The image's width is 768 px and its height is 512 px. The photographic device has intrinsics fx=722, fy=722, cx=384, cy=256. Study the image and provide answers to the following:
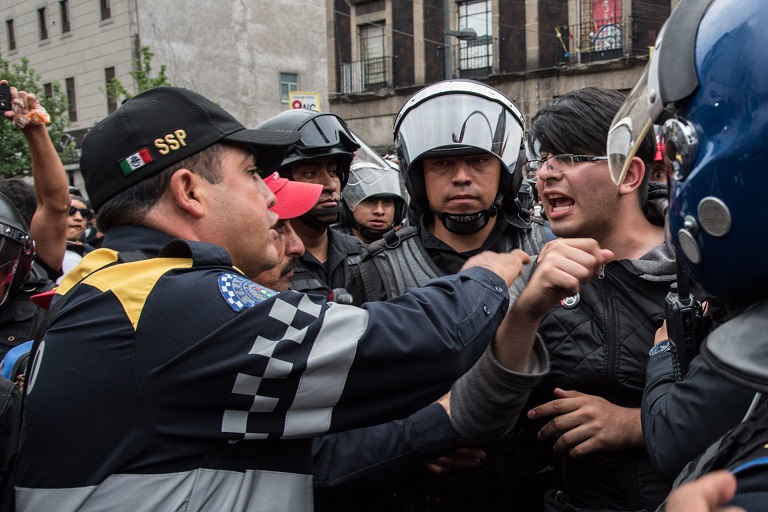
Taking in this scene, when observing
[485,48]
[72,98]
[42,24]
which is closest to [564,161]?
[485,48]

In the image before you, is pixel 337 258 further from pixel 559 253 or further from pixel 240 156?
pixel 559 253

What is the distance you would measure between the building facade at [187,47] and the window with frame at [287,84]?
4cm

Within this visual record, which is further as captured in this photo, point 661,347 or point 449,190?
point 449,190

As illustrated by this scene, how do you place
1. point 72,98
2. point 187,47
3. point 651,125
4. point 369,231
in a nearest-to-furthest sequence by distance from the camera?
point 651,125 → point 369,231 → point 187,47 → point 72,98

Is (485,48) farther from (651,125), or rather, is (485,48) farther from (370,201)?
(651,125)

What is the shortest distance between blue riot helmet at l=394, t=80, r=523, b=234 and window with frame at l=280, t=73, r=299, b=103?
24.1 m

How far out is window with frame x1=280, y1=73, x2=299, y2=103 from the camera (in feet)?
85.0

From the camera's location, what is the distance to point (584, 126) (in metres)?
2.34

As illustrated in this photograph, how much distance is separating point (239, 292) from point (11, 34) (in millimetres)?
31351

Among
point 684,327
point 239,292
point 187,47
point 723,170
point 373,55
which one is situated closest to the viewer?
point 723,170

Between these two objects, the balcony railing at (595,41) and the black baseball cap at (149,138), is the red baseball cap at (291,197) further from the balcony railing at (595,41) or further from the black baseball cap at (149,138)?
the balcony railing at (595,41)

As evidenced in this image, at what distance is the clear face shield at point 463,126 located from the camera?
104 inches

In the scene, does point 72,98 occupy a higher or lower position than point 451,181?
higher

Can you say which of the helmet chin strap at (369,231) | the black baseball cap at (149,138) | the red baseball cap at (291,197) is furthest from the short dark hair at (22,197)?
the black baseball cap at (149,138)
